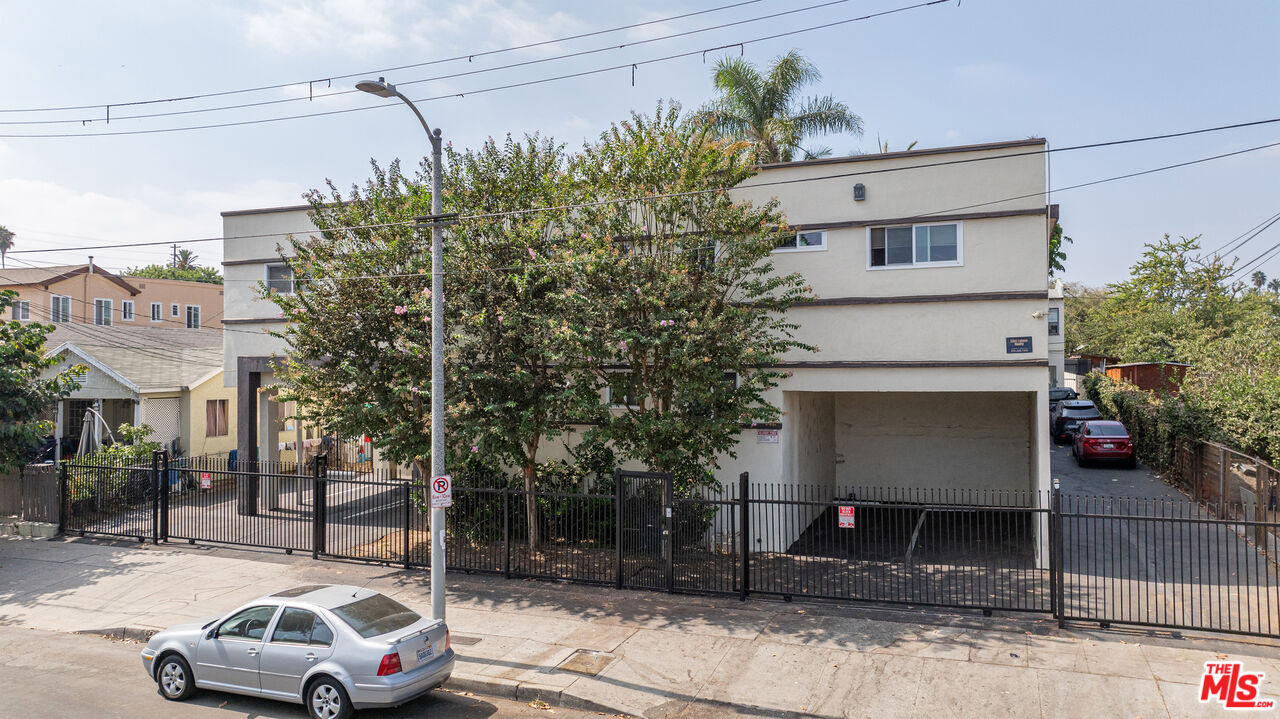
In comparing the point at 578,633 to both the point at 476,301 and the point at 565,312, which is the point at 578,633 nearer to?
the point at 565,312

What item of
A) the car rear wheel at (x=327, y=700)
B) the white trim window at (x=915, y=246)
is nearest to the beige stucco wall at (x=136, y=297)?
the car rear wheel at (x=327, y=700)

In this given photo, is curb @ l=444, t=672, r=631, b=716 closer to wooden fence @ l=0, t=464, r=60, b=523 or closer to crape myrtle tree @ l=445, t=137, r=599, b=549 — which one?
crape myrtle tree @ l=445, t=137, r=599, b=549

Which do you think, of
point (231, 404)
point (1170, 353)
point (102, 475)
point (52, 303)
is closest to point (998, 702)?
point (102, 475)

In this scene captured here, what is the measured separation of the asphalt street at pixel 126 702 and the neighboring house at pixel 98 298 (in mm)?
32602

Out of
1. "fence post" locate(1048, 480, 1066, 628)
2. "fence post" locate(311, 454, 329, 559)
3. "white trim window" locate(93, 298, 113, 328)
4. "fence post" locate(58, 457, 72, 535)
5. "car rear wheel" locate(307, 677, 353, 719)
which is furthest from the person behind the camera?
"white trim window" locate(93, 298, 113, 328)

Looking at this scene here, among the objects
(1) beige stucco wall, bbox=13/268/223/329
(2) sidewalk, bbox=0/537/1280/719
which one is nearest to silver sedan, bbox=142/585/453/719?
(2) sidewalk, bbox=0/537/1280/719

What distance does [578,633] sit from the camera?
422 inches

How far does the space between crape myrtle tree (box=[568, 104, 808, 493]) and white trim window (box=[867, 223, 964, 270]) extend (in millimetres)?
1905

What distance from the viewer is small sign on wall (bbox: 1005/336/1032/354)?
13.7 metres

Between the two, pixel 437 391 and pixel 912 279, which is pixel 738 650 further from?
pixel 912 279

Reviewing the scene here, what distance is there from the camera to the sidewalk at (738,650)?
848 centimetres

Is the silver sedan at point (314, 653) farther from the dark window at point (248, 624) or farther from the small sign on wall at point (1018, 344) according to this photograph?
the small sign on wall at point (1018, 344)

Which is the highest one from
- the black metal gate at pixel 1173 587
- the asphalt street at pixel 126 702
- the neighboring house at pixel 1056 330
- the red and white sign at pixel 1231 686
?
the neighboring house at pixel 1056 330

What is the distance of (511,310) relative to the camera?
1317cm
